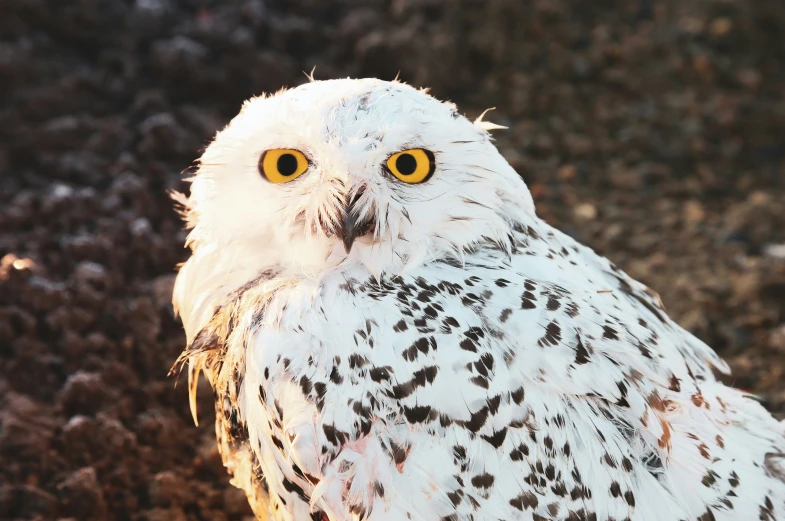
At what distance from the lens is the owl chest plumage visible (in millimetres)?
1435

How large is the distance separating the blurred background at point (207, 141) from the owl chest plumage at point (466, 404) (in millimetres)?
918

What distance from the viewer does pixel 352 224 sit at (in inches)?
61.8

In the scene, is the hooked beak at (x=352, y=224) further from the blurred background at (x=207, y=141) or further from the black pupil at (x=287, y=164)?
the blurred background at (x=207, y=141)

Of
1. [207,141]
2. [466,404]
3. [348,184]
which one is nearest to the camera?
[466,404]

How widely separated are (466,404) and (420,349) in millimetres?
137

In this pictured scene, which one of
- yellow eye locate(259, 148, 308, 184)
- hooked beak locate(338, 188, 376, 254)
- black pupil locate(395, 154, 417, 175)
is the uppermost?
black pupil locate(395, 154, 417, 175)

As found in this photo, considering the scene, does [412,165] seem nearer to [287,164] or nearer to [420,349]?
[287,164]

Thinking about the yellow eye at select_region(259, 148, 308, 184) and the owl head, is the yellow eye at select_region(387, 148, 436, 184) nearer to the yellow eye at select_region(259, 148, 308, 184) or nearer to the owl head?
the owl head

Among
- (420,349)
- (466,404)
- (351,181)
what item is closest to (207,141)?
(351,181)

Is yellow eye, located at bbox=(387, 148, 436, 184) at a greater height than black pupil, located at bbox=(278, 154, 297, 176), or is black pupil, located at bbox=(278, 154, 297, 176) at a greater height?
yellow eye, located at bbox=(387, 148, 436, 184)

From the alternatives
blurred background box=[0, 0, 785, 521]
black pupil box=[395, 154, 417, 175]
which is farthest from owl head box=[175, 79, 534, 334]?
blurred background box=[0, 0, 785, 521]

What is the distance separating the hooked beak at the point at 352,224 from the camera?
1564mm

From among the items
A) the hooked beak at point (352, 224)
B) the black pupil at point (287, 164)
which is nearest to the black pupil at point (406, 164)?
the hooked beak at point (352, 224)

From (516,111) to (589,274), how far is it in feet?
7.13
